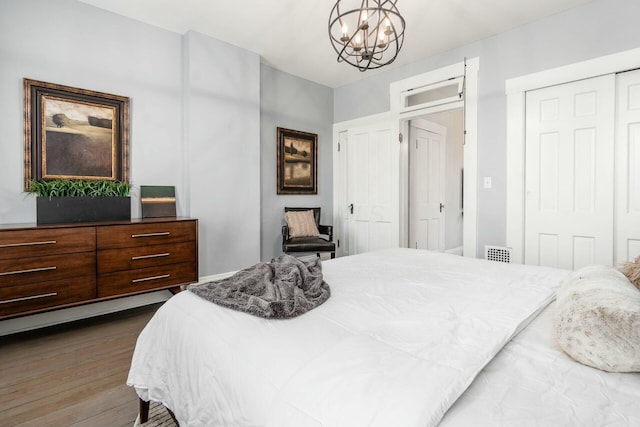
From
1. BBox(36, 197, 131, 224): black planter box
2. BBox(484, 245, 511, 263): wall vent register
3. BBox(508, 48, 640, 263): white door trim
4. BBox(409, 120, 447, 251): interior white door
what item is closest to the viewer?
BBox(36, 197, 131, 224): black planter box

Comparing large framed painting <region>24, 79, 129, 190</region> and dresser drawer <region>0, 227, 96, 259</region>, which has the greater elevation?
large framed painting <region>24, 79, 129, 190</region>

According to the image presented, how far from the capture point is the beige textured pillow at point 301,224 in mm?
4383

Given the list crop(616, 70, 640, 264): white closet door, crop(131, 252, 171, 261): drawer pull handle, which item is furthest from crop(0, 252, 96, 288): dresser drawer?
crop(616, 70, 640, 264): white closet door

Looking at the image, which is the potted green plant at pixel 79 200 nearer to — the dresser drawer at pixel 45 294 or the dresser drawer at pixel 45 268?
the dresser drawer at pixel 45 268

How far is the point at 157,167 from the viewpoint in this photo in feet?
11.0

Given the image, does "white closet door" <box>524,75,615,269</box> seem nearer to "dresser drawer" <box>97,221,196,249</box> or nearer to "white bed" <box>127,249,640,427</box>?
"white bed" <box>127,249,640,427</box>

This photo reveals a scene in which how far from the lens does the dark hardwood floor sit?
1.63m

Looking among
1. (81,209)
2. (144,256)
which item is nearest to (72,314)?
(144,256)

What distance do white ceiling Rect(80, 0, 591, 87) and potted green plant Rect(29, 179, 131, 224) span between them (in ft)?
5.66

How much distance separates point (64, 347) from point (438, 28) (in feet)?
14.7

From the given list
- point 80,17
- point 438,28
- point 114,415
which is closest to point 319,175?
point 438,28

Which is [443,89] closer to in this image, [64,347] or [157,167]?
[157,167]

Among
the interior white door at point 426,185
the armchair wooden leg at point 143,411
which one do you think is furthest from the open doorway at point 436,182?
the armchair wooden leg at point 143,411

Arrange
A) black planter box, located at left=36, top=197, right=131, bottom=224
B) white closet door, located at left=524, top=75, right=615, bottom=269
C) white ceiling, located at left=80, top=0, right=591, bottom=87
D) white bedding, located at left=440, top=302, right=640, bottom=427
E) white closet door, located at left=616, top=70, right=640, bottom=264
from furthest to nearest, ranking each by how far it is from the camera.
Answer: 1. white ceiling, located at left=80, top=0, right=591, bottom=87
2. white closet door, located at left=524, top=75, right=615, bottom=269
3. white closet door, located at left=616, top=70, right=640, bottom=264
4. black planter box, located at left=36, top=197, right=131, bottom=224
5. white bedding, located at left=440, top=302, right=640, bottom=427
